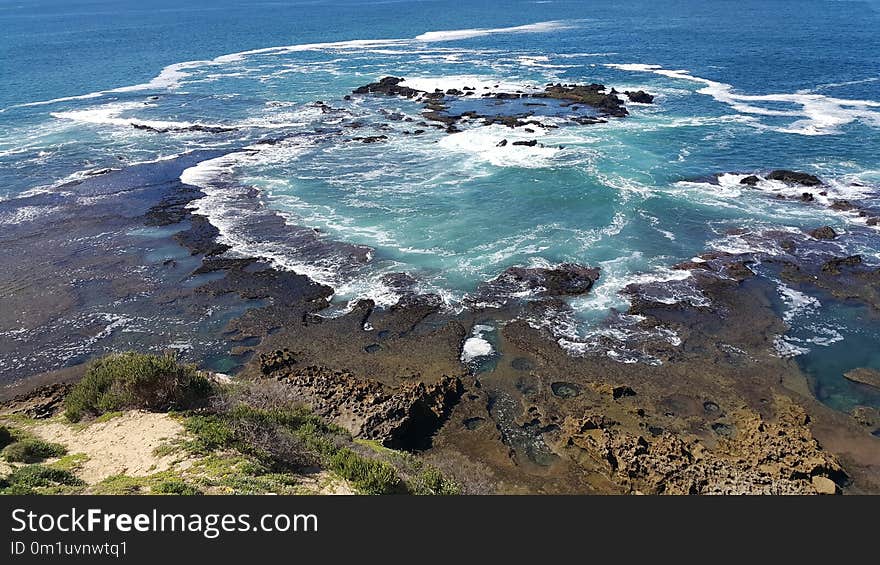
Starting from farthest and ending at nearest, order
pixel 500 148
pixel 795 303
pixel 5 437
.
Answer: pixel 500 148 < pixel 795 303 < pixel 5 437

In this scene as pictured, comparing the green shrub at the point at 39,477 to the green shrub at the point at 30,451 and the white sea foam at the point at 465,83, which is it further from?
the white sea foam at the point at 465,83

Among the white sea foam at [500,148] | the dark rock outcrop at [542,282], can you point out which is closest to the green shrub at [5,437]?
the dark rock outcrop at [542,282]

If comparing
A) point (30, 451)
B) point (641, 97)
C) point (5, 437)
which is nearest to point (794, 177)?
point (641, 97)

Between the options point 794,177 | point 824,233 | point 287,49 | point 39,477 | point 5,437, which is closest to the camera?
point 39,477

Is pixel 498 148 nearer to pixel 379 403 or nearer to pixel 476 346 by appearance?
pixel 476 346

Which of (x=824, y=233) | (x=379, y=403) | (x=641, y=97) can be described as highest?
(x=641, y=97)

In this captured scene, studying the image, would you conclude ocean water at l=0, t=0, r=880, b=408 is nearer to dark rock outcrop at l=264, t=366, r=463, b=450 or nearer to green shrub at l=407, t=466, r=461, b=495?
dark rock outcrop at l=264, t=366, r=463, b=450

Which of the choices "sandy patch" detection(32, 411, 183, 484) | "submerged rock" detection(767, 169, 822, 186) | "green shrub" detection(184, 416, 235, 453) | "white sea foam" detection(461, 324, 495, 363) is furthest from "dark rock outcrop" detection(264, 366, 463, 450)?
"submerged rock" detection(767, 169, 822, 186)
